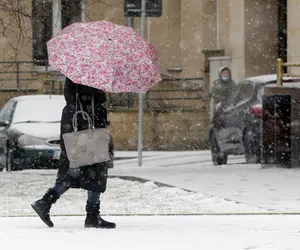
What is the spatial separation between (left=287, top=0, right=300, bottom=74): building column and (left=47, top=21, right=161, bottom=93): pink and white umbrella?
14.5m

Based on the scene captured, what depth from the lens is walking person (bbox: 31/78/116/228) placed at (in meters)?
11.0

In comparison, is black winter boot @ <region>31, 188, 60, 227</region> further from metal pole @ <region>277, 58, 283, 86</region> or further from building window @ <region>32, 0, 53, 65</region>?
building window @ <region>32, 0, 53, 65</region>

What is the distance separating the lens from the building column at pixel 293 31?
25.4 m

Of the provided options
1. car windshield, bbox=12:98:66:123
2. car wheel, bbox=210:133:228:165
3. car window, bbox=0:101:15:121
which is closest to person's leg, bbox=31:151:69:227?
car windshield, bbox=12:98:66:123

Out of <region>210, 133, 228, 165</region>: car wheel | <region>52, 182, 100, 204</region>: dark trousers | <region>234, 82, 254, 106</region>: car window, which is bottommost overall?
<region>210, 133, 228, 165</region>: car wheel

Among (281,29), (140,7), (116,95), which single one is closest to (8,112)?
(140,7)

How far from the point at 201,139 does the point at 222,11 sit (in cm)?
370

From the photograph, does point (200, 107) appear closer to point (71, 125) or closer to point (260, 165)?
point (260, 165)

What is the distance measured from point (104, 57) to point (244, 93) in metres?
9.78

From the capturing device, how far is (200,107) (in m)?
29.2

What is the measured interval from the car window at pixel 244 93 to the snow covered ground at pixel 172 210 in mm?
1159
